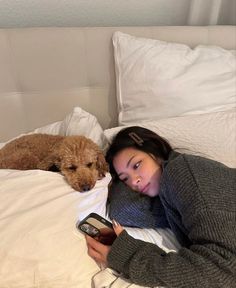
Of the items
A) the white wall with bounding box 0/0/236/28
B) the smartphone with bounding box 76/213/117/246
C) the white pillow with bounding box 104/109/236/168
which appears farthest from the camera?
the white wall with bounding box 0/0/236/28

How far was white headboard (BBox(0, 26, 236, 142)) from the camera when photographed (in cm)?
124

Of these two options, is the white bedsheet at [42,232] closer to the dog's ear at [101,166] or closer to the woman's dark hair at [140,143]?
the dog's ear at [101,166]

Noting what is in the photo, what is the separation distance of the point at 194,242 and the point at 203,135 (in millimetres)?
434

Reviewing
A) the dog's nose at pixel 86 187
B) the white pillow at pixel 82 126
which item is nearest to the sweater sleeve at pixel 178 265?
the dog's nose at pixel 86 187

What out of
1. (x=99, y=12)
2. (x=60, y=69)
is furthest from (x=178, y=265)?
(x=99, y=12)

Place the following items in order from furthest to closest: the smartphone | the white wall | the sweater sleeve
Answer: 1. the white wall
2. the smartphone
3. the sweater sleeve

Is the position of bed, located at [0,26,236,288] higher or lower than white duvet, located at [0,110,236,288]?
higher

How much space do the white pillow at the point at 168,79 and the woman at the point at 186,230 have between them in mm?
255

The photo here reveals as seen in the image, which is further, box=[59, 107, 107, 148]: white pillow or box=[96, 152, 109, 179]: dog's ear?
box=[59, 107, 107, 148]: white pillow

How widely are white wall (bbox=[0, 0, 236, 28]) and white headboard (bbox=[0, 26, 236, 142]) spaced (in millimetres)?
134

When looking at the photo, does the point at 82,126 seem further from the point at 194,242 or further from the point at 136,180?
the point at 194,242

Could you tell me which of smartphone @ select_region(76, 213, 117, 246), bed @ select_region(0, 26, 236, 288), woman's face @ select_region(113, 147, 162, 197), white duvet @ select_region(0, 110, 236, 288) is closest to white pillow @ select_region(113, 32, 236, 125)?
bed @ select_region(0, 26, 236, 288)

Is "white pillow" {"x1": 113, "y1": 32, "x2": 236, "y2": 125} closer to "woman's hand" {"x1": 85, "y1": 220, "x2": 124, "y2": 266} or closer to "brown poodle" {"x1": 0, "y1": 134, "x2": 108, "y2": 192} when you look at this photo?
"brown poodle" {"x1": 0, "y1": 134, "x2": 108, "y2": 192}

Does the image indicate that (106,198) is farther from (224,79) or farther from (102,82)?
(224,79)
